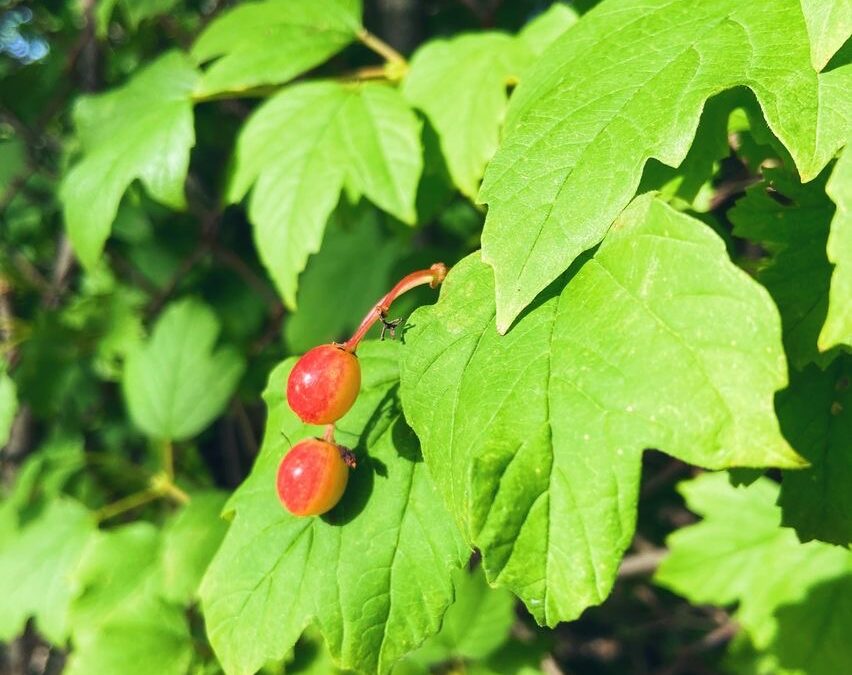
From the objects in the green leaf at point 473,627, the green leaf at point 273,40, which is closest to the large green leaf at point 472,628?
the green leaf at point 473,627

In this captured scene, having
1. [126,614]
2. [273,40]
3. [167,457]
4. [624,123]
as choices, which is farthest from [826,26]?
[167,457]

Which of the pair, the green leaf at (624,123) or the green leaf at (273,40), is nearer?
the green leaf at (624,123)

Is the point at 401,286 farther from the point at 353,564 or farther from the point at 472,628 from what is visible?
the point at 472,628

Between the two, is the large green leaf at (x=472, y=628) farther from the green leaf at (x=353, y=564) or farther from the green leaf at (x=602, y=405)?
the green leaf at (x=602, y=405)

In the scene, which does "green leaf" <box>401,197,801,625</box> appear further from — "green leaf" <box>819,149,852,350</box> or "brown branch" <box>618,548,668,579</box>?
"brown branch" <box>618,548,668,579</box>

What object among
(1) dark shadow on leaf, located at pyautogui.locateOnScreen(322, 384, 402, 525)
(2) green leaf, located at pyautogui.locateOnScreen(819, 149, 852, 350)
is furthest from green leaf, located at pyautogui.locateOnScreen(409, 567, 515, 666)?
(2) green leaf, located at pyautogui.locateOnScreen(819, 149, 852, 350)

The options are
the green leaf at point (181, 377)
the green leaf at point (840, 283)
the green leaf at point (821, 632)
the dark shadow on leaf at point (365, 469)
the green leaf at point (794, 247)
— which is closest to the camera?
the green leaf at point (840, 283)

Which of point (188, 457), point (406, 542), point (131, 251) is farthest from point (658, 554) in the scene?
point (131, 251)
